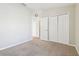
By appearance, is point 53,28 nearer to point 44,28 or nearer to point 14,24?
point 44,28

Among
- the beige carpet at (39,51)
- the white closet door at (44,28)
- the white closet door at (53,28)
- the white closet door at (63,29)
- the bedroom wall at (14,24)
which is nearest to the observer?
the beige carpet at (39,51)

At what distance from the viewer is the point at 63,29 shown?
4.35 meters

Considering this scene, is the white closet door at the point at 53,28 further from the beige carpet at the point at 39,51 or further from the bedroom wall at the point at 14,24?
the beige carpet at the point at 39,51

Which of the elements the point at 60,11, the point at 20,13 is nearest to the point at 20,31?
the point at 20,13

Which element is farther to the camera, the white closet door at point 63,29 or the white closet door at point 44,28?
the white closet door at point 44,28

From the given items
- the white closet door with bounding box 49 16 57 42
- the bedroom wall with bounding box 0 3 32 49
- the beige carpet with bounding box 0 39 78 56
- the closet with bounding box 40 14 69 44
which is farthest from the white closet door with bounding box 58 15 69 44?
the bedroom wall with bounding box 0 3 32 49

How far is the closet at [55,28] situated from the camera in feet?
13.9

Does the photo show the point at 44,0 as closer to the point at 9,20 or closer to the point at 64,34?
the point at 9,20

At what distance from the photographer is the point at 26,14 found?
4.77 meters

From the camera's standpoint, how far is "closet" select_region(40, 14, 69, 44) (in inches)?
166

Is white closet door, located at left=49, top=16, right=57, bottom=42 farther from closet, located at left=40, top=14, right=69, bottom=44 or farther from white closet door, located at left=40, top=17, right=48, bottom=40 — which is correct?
white closet door, located at left=40, top=17, right=48, bottom=40

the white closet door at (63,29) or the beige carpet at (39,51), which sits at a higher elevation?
the white closet door at (63,29)

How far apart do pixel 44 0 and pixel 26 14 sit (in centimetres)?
380

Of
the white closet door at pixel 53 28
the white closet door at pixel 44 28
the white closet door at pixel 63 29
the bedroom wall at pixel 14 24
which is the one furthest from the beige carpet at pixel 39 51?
the white closet door at pixel 44 28
